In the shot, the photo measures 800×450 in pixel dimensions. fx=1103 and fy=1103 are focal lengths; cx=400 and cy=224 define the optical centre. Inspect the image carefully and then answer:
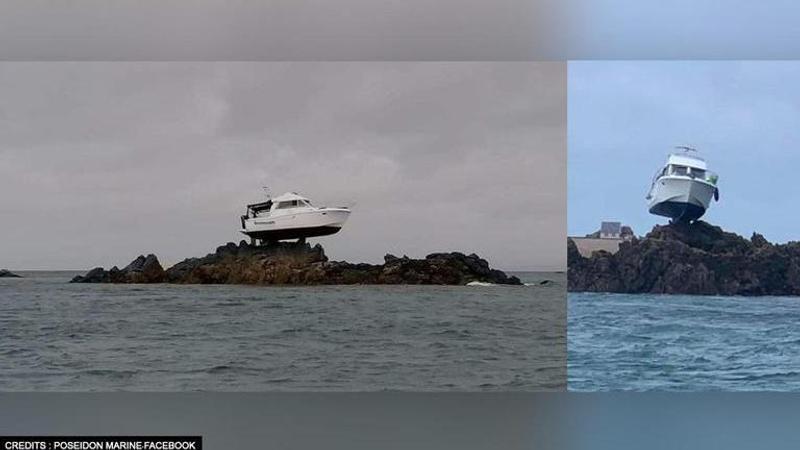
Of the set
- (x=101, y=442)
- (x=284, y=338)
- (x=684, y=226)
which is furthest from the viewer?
(x=684, y=226)

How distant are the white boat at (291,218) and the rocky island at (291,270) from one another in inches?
4.0

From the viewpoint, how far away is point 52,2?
6.56 metres

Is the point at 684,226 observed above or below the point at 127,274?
above

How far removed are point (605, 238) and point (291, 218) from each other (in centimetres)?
243

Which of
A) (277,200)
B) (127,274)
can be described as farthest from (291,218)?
(127,274)

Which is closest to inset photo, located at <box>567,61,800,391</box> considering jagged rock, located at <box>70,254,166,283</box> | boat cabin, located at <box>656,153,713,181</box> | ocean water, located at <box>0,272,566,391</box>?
boat cabin, located at <box>656,153,713,181</box>

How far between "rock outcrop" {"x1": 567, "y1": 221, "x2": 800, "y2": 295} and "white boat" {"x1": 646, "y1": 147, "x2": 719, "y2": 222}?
12 cm

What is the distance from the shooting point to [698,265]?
8.71 meters

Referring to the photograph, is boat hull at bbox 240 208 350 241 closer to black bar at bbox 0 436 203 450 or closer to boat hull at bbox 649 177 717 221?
black bar at bbox 0 436 203 450

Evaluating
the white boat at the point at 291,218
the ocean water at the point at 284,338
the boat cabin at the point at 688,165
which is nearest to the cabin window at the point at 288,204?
the white boat at the point at 291,218

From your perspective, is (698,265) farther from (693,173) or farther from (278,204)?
(278,204)

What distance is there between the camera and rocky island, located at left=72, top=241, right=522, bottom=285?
27.3 ft

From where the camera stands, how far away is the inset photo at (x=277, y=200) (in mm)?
8281

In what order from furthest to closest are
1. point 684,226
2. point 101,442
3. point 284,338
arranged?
point 684,226 → point 284,338 → point 101,442
